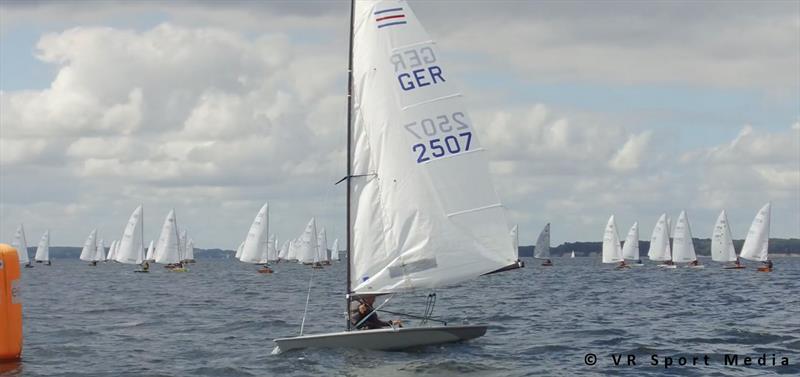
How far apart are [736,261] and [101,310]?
8153 cm

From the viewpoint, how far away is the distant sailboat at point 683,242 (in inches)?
4329

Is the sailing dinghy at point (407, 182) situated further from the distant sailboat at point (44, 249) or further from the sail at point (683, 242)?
the distant sailboat at point (44, 249)

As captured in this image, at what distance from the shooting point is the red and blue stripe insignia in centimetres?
2519

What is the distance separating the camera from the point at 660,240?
116312 millimetres

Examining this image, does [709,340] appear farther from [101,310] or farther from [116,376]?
[101,310]

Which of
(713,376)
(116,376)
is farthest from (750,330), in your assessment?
(116,376)

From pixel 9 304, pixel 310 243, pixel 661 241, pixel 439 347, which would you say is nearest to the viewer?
pixel 9 304

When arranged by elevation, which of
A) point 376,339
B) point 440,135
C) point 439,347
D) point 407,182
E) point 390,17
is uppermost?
point 390,17

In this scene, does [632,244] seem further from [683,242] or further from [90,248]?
[90,248]

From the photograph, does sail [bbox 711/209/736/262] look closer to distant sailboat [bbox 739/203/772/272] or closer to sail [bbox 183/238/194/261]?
distant sailboat [bbox 739/203/772/272]

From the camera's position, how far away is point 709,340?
29.9 meters

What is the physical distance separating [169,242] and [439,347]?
316 ft

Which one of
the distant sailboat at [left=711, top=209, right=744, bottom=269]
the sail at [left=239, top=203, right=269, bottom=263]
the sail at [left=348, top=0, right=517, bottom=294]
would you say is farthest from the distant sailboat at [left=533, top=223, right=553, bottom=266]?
the sail at [left=348, top=0, right=517, bottom=294]

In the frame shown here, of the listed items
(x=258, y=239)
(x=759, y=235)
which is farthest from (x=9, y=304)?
(x=258, y=239)
